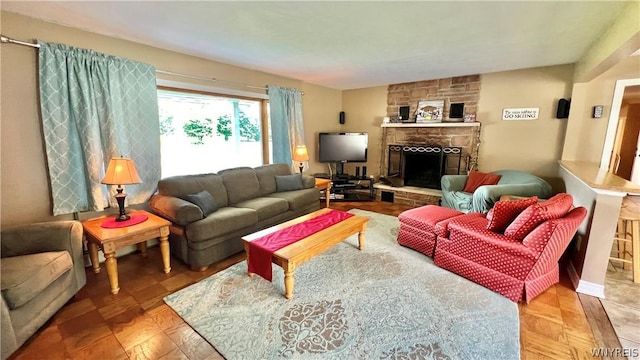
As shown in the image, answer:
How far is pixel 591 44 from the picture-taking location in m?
2.78

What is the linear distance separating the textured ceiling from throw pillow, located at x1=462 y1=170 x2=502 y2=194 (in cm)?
157

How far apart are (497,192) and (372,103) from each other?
3172mm

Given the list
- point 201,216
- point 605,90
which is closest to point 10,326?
point 201,216

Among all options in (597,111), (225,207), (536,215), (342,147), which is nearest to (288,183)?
(225,207)

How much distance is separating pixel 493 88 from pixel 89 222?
18.2 ft

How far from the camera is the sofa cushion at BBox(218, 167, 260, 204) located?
347cm

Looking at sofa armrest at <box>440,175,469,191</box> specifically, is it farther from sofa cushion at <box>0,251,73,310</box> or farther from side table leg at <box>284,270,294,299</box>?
sofa cushion at <box>0,251,73,310</box>

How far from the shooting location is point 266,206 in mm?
3281

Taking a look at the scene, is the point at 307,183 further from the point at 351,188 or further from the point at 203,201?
the point at 203,201

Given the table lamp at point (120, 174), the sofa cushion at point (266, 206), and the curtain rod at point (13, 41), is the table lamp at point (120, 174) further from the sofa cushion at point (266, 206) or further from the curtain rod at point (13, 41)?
the sofa cushion at point (266, 206)

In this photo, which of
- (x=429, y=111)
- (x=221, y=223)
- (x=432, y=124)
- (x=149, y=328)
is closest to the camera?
(x=149, y=328)

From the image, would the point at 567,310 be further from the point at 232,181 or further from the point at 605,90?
the point at 232,181

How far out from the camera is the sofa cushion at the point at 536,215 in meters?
2.04

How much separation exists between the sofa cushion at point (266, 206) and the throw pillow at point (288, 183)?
0.51 metres
